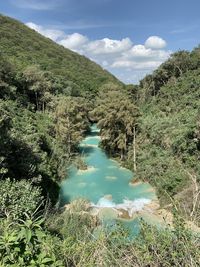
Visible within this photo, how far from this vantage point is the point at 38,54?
67.6 m

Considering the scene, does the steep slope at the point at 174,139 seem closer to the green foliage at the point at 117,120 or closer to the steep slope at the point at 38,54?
the green foliage at the point at 117,120

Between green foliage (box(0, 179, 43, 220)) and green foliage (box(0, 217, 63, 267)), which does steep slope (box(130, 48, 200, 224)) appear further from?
green foliage (box(0, 217, 63, 267))

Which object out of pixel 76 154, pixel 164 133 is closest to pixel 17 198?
pixel 164 133

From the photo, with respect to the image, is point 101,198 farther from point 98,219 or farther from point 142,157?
point 142,157

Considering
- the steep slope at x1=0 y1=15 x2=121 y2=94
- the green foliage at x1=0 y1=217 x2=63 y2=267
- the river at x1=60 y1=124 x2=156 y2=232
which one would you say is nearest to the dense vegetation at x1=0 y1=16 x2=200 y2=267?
the green foliage at x1=0 y1=217 x2=63 y2=267

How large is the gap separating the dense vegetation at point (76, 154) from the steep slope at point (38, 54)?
371 cm

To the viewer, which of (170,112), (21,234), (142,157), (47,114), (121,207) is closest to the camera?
(21,234)

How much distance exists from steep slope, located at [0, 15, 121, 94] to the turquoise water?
3092 centimetres

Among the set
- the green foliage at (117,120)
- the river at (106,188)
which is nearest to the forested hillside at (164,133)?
the green foliage at (117,120)

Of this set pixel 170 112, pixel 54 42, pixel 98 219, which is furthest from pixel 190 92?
pixel 54 42

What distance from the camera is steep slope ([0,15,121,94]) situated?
5900 cm

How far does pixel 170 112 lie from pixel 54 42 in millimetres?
67036

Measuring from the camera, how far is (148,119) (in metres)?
30.2

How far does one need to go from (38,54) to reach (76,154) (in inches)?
1663
